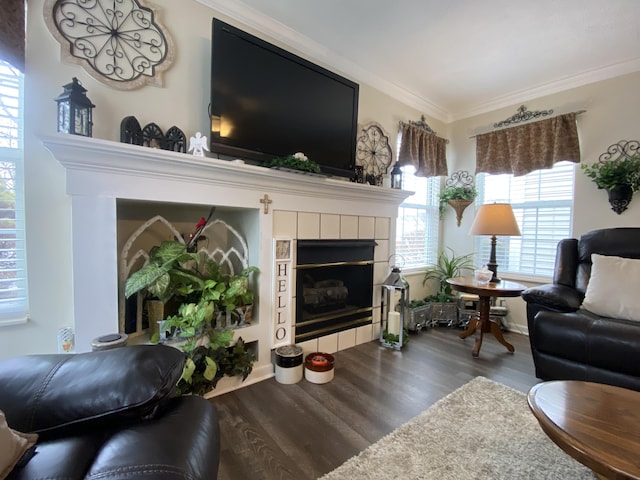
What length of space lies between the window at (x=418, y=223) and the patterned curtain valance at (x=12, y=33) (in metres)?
3.15

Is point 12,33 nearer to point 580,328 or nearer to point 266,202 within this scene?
point 266,202

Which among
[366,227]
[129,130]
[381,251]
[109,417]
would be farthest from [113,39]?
[381,251]

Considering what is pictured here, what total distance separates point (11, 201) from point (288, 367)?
5.94 ft

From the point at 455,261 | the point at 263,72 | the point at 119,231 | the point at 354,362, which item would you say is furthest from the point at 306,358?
the point at 455,261

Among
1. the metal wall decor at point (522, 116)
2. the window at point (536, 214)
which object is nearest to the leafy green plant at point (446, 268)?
the window at point (536, 214)

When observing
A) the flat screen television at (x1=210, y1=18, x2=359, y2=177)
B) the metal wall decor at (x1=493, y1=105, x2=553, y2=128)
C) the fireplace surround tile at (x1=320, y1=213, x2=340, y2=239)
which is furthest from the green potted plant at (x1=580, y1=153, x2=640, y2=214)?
the fireplace surround tile at (x1=320, y1=213, x2=340, y2=239)

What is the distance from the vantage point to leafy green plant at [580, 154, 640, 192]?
8.32 ft

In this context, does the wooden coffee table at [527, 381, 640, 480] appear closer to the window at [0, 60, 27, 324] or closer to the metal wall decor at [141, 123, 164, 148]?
the metal wall decor at [141, 123, 164, 148]

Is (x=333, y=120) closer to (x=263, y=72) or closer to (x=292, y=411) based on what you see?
(x=263, y=72)

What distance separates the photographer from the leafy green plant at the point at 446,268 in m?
3.65

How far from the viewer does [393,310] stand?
115 inches

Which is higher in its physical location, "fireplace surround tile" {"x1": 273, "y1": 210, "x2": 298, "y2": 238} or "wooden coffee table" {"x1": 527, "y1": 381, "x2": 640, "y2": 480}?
"fireplace surround tile" {"x1": 273, "y1": 210, "x2": 298, "y2": 238}

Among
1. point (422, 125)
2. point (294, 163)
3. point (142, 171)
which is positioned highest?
point (422, 125)

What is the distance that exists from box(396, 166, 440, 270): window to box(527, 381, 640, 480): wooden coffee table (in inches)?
90.1
